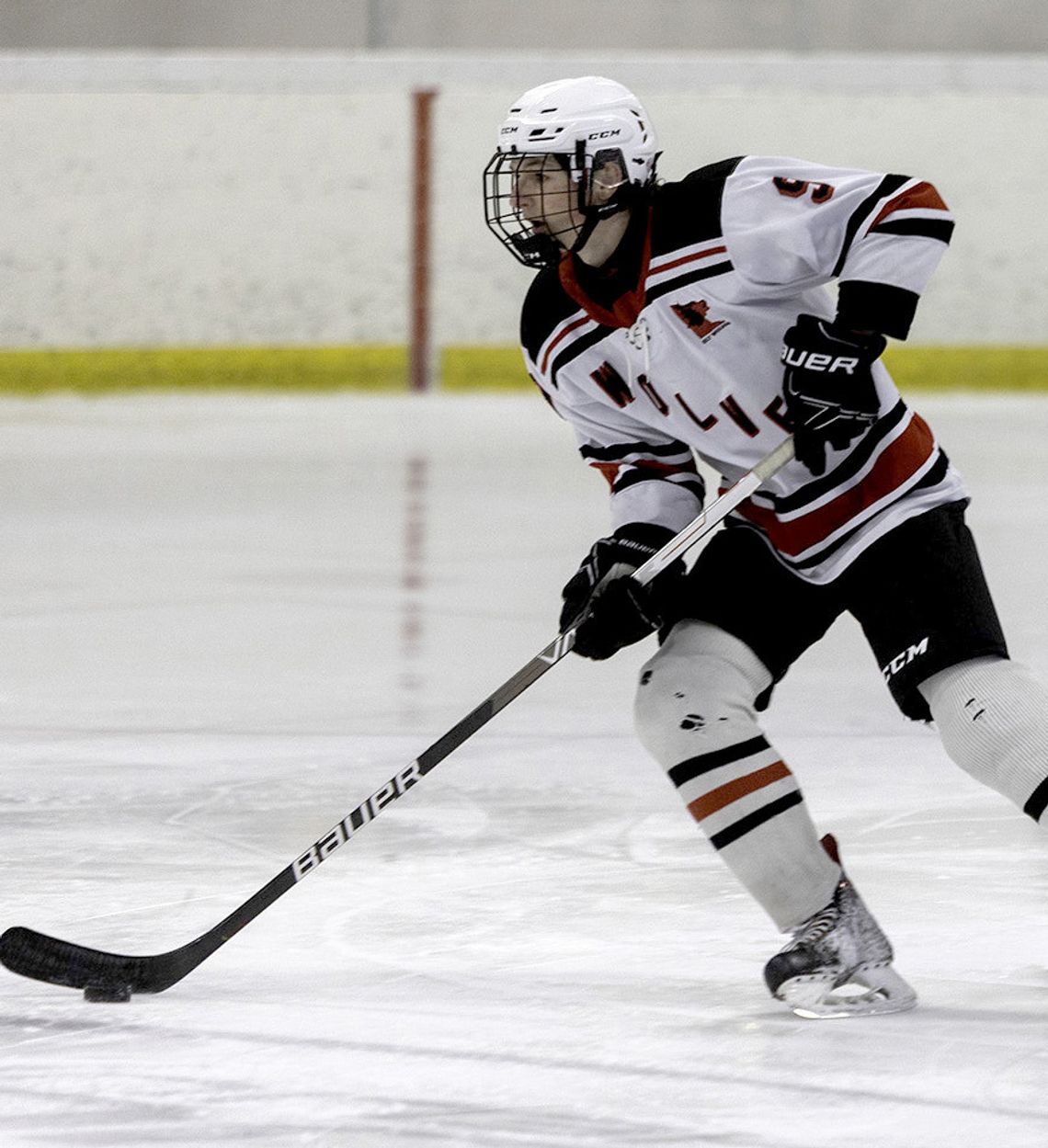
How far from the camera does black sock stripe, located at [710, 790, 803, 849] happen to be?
2.16 m

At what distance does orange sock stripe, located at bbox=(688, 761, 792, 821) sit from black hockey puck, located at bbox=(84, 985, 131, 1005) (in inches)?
22.0

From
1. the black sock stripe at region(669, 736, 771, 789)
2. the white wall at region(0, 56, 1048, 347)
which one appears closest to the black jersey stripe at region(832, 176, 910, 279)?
the black sock stripe at region(669, 736, 771, 789)

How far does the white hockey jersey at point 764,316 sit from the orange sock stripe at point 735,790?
8.5 inches

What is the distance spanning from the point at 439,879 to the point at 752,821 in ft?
1.92

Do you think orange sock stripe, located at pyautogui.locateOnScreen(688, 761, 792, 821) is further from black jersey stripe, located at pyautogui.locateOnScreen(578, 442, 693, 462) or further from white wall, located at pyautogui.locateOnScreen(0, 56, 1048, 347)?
white wall, located at pyautogui.locateOnScreen(0, 56, 1048, 347)

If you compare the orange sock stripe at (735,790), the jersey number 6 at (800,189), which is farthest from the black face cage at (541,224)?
the orange sock stripe at (735,790)

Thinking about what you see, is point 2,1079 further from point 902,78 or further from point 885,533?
point 902,78

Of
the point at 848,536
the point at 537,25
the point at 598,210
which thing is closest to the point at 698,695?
the point at 848,536

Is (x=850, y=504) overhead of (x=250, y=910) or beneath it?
overhead

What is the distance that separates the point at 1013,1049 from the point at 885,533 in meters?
0.51

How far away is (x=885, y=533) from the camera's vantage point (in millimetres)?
2258

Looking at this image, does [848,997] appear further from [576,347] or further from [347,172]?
[347,172]

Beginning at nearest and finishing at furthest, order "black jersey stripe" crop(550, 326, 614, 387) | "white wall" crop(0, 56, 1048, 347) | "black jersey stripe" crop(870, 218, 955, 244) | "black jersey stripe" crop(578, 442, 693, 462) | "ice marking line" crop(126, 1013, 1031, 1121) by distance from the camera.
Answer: "ice marking line" crop(126, 1013, 1031, 1121), "black jersey stripe" crop(870, 218, 955, 244), "black jersey stripe" crop(550, 326, 614, 387), "black jersey stripe" crop(578, 442, 693, 462), "white wall" crop(0, 56, 1048, 347)

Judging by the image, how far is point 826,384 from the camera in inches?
83.7
